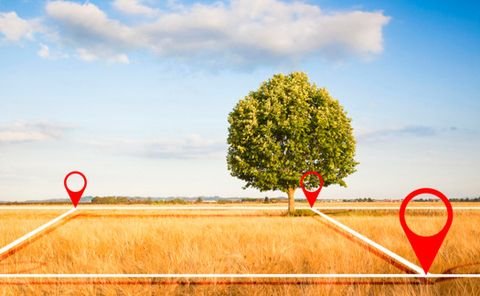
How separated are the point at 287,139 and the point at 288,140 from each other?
477 mm

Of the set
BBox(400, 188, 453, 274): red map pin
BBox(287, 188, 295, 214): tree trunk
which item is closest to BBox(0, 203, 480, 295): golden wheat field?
BBox(400, 188, 453, 274): red map pin

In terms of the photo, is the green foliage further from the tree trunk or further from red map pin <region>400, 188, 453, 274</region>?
red map pin <region>400, 188, 453, 274</region>

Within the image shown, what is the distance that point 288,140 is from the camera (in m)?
34.7

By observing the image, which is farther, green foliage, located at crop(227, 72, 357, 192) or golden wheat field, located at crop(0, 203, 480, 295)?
green foliage, located at crop(227, 72, 357, 192)

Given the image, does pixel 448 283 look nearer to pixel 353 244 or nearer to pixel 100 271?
pixel 353 244

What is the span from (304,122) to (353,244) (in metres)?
25.5

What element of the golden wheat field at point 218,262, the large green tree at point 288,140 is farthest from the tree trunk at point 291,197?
the golden wheat field at point 218,262

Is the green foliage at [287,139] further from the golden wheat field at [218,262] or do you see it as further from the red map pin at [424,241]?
the red map pin at [424,241]

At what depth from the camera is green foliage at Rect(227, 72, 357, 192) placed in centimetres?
3409

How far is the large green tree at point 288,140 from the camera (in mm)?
34094

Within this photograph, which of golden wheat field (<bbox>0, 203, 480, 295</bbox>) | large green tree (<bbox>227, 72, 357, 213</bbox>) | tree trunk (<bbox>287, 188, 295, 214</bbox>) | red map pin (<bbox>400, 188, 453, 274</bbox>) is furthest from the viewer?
tree trunk (<bbox>287, 188, 295, 214</bbox>)

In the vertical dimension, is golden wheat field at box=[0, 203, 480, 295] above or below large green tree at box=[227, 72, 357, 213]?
below

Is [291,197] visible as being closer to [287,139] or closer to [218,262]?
[287,139]

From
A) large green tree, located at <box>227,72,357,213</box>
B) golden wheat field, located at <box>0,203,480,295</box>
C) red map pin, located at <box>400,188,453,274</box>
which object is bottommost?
golden wheat field, located at <box>0,203,480,295</box>
